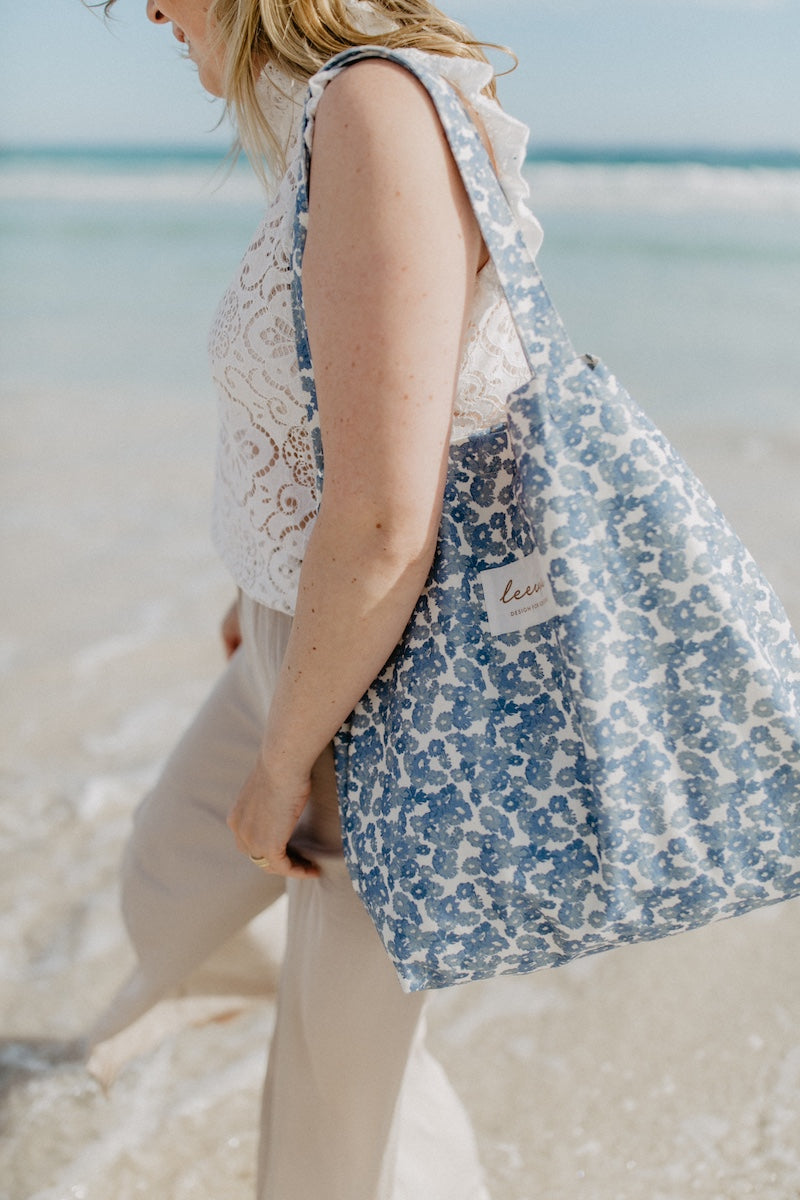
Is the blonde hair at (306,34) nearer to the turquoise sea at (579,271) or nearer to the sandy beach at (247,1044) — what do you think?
the turquoise sea at (579,271)

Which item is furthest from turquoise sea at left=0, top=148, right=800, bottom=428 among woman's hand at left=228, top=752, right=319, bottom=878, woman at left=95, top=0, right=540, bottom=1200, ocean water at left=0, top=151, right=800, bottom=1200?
woman's hand at left=228, top=752, right=319, bottom=878

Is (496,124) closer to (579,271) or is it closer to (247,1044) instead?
(247,1044)

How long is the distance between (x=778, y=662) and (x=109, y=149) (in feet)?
81.5

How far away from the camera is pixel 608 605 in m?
A: 0.98

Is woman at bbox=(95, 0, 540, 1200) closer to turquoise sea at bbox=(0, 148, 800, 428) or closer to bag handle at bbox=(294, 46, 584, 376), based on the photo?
bag handle at bbox=(294, 46, 584, 376)

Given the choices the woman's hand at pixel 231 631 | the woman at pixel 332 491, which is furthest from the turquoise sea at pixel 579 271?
the woman's hand at pixel 231 631

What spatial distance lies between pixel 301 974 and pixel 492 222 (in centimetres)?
91

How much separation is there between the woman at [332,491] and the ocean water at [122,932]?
396 mm

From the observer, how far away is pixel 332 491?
0.99 metres

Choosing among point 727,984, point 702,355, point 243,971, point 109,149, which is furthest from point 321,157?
point 109,149

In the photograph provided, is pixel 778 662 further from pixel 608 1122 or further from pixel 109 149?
pixel 109 149

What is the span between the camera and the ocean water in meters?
1.82

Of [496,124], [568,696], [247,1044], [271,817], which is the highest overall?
[496,124]

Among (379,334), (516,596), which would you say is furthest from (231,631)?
(379,334)
